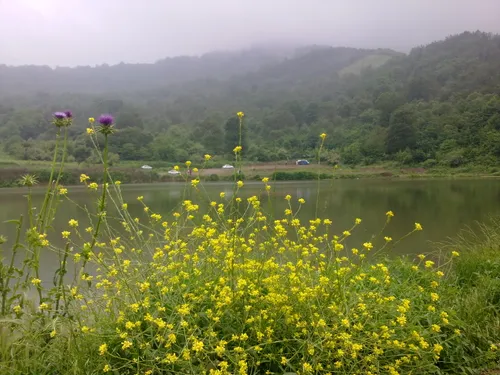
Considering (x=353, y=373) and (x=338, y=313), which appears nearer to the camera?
(x=353, y=373)

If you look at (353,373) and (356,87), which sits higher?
(356,87)

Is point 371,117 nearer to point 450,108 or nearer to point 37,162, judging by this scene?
point 450,108

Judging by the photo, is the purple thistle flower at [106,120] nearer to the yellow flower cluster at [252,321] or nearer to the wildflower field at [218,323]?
the wildflower field at [218,323]

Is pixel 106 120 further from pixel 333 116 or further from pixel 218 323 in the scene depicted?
pixel 333 116

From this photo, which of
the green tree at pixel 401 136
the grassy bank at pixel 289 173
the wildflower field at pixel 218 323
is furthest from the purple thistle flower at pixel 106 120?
the green tree at pixel 401 136

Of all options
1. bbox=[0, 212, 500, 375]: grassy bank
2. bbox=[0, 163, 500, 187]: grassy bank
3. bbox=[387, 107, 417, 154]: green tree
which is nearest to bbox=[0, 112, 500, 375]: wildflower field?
bbox=[0, 212, 500, 375]: grassy bank

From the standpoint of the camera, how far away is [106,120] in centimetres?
238

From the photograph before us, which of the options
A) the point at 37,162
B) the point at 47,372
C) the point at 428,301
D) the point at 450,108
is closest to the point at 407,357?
the point at 428,301

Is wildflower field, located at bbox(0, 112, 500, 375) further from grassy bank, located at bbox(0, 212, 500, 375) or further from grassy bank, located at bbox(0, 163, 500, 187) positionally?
grassy bank, located at bbox(0, 163, 500, 187)

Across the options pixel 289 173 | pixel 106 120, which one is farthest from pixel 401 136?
pixel 106 120

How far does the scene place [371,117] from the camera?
66062mm

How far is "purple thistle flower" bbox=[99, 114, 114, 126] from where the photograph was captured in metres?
2.37

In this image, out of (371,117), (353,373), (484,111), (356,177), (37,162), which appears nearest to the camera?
(353,373)

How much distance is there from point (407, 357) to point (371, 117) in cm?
6801
